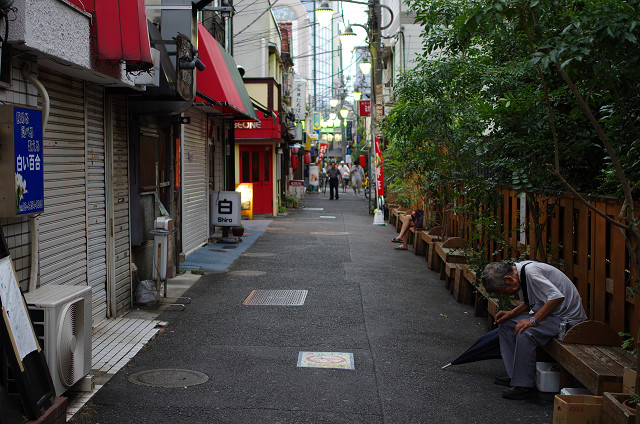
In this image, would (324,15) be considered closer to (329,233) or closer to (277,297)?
(329,233)

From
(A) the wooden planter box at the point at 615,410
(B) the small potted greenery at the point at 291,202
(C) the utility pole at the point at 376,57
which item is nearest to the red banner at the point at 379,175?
(C) the utility pole at the point at 376,57

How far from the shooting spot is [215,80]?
46.9ft

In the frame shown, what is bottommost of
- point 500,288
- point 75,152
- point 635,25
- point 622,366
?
point 622,366

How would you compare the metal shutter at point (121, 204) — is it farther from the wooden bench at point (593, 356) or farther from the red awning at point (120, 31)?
the wooden bench at point (593, 356)

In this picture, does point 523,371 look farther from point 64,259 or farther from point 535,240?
point 64,259

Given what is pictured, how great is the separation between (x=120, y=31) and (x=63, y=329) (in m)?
3.29

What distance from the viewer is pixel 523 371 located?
636cm

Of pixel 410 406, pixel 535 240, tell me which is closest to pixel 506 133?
pixel 535 240

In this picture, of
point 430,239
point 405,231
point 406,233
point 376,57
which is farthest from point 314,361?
point 376,57

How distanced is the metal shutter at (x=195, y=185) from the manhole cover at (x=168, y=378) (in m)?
8.14

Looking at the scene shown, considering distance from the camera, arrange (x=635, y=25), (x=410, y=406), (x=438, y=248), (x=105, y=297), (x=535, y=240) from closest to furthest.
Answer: (x=635, y=25)
(x=410, y=406)
(x=535, y=240)
(x=105, y=297)
(x=438, y=248)

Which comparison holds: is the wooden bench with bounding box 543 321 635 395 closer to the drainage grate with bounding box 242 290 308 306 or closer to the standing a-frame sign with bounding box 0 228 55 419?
the standing a-frame sign with bounding box 0 228 55 419

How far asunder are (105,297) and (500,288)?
507 cm

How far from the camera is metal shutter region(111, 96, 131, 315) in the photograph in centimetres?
934
